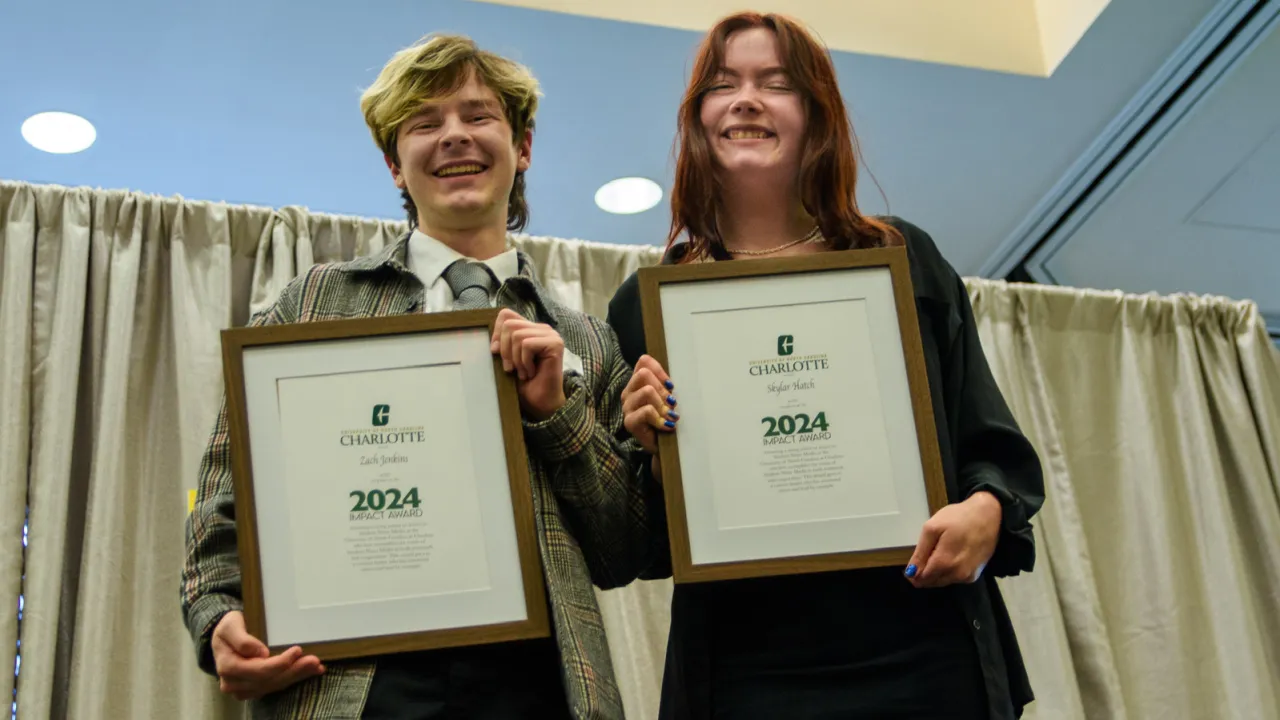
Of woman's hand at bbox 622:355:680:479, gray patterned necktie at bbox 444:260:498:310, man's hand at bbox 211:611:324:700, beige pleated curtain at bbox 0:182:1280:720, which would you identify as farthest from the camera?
beige pleated curtain at bbox 0:182:1280:720

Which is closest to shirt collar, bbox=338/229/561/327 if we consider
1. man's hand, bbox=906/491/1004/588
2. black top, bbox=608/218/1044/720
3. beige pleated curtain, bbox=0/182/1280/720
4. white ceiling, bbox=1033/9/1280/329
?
black top, bbox=608/218/1044/720

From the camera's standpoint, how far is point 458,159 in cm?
130

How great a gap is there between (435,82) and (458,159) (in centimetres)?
9

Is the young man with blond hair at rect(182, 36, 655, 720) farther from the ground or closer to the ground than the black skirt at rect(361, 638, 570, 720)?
farther from the ground

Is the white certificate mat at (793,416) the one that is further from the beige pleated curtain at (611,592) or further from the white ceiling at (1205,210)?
the white ceiling at (1205,210)

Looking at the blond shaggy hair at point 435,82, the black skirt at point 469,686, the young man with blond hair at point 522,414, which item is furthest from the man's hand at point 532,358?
the blond shaggy hair at point 435,82

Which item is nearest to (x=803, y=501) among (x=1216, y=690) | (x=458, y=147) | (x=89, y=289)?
(x=458, y=147)

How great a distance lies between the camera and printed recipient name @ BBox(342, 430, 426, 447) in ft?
3.58

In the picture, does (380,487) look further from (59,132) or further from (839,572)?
(59,132)

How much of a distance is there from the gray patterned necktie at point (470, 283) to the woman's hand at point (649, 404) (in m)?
0.18

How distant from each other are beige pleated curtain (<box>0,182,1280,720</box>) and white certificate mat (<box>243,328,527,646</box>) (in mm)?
1032

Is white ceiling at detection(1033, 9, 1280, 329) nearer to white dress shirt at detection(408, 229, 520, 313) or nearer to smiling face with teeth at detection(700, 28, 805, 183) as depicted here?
smiling face with teeth at detection(700, 28, 805, 183)

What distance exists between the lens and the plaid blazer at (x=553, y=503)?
1.03 meters

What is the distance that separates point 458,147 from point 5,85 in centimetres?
151
